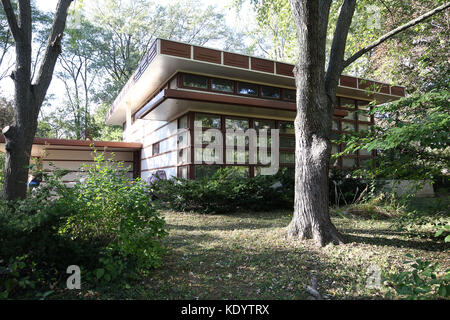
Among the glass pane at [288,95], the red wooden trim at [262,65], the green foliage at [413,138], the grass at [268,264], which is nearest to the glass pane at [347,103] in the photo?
the glass pane at [288,95]

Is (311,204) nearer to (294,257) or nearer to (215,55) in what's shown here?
(294,257)

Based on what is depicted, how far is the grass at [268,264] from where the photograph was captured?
10.3ft

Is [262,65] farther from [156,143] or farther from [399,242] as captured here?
[399,242]

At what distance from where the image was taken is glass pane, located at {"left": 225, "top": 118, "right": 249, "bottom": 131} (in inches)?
478

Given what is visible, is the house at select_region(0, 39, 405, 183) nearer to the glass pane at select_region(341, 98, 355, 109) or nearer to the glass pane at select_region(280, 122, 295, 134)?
the glass pane at select_region(280, 122, 295, 134)

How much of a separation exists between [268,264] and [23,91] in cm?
490

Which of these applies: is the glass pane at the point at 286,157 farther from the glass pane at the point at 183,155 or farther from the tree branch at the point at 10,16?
the tree branch at the point at 10,16

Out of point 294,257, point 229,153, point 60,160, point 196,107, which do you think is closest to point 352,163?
point 229,153

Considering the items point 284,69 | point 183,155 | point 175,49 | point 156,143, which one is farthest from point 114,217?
point 156,143

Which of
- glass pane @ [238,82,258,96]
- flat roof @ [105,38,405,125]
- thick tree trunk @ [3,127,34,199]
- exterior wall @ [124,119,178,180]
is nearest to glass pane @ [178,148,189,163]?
exterior wall @ [124,119,178,180]

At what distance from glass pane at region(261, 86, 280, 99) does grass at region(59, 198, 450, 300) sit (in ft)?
27.1

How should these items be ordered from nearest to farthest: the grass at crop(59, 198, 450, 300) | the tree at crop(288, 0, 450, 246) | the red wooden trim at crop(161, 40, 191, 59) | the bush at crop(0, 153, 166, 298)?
the bush at crop(0, 153, 166, 298) < the grass at crop(59, 198, 450, 300) < the tree at crop(288, 0, 450, 246) < the red wooden trim at crop(161, 40, 191, 59)

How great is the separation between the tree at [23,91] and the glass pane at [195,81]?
242 inches
